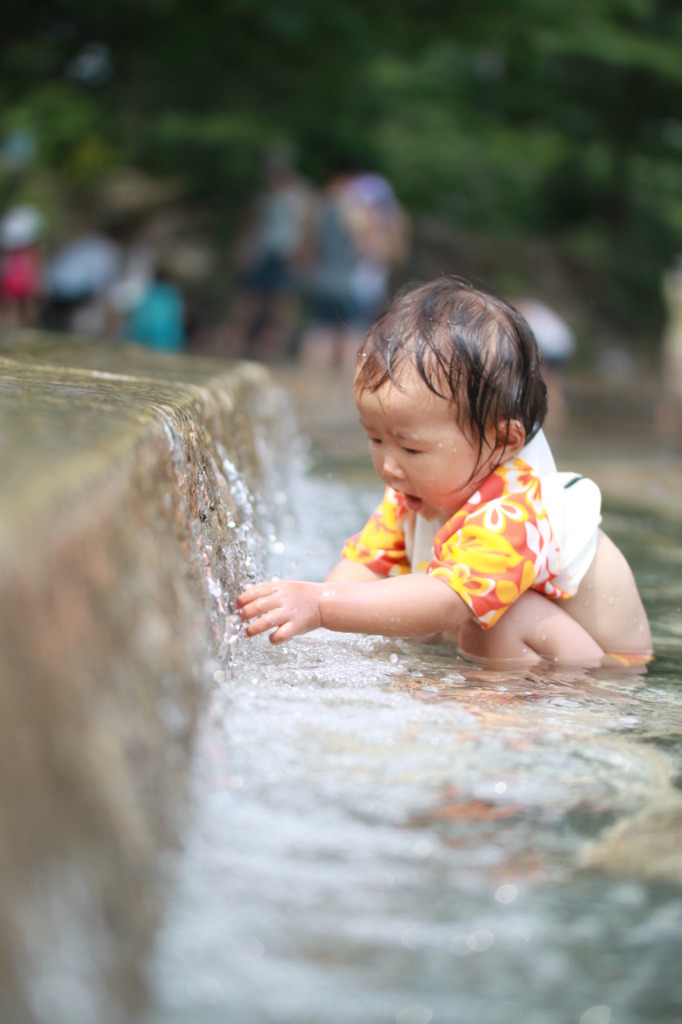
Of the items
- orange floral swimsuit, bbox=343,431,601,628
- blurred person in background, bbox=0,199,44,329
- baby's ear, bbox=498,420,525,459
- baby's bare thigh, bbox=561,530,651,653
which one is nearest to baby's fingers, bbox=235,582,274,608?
orange floral swimsuit, bbox=343,431,601,628

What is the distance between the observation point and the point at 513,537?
2.50m

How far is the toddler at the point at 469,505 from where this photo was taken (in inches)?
95.3

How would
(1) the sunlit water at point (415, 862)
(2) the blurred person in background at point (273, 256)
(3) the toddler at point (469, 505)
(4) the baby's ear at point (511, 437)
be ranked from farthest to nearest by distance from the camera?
(2) the blurred person in background at point (273, 256) < (4) the baby's ear at point (511, 437) < (3) the toddler at point (469, 505) < (1) the sunlit water at point (415, 862)

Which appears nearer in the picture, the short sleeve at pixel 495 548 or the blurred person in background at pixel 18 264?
the short sleeve at pixel 495 548

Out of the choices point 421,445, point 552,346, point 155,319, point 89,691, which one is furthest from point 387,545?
point 155,319

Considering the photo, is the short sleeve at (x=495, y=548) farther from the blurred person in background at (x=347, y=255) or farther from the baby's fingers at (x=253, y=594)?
the blurred person in background at (x=347, y=255)

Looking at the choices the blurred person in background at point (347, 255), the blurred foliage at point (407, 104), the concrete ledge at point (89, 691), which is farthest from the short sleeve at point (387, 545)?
the blurred foliage at point (407, 104)

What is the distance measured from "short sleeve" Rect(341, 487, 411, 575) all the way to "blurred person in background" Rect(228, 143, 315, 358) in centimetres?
828

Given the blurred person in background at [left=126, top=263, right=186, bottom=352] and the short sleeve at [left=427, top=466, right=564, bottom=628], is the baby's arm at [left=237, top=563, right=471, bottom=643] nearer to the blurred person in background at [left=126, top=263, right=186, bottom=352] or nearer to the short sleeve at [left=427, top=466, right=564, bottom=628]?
the short sleeve at [left=427, top=466, right=564, bottom=628]

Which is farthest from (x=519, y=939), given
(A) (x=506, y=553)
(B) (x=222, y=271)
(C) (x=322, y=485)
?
(B) (x=222, y=271)

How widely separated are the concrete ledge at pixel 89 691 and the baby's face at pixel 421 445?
0.56 m

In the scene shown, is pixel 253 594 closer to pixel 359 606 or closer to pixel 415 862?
pixel 359 606

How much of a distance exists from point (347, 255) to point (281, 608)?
8.48 metres

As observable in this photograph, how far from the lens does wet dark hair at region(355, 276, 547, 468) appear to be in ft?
8.02
